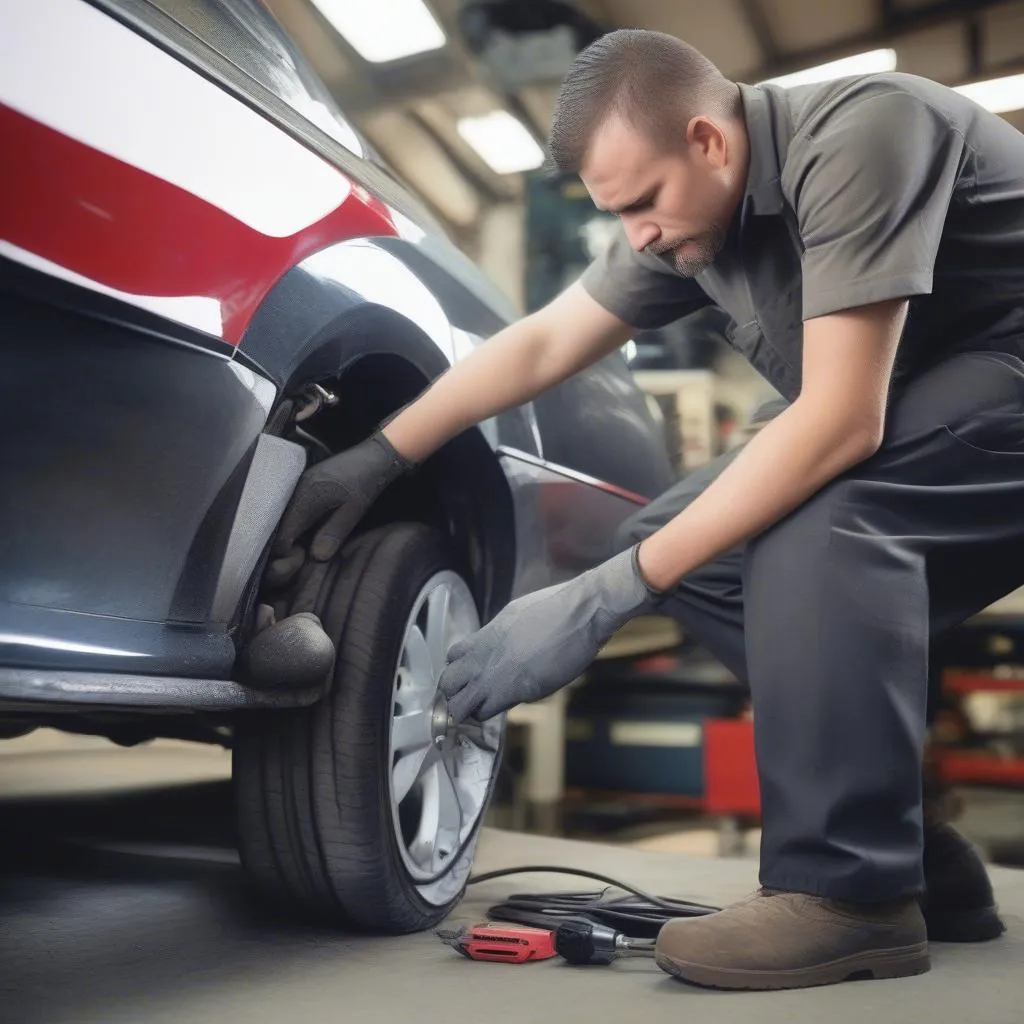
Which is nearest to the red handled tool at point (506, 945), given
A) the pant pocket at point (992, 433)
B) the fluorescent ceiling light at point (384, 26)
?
the pant pocket at point (992, 433)

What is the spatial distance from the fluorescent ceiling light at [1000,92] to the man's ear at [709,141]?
1696 mm

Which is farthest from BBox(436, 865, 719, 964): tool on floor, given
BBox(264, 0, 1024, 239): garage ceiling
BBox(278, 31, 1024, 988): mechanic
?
BBox(264, 0, 1024, 239): garage ceiling

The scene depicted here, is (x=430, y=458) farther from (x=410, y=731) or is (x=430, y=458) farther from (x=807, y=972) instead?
(x=807, y=972)

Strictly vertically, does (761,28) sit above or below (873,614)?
above

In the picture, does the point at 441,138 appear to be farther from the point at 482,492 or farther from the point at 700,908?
the point at 700,908

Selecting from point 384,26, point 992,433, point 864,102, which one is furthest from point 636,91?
point 384,26

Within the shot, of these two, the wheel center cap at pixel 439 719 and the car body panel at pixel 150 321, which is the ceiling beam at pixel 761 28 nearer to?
the car body panel at pixel 150 321

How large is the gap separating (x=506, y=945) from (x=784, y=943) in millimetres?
296

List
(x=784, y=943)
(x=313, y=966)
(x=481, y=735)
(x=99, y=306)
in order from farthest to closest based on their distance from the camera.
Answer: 1. (x=481, y=735)
2. (x=313, y=966)
3. (x=784, y=943)
4. (x=99, y=306)

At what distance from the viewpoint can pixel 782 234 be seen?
1.27m

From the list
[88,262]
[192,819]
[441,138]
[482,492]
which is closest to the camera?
[88,262]

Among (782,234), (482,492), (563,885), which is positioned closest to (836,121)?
(782,234)

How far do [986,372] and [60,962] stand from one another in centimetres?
117

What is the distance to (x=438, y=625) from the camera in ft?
4.43
